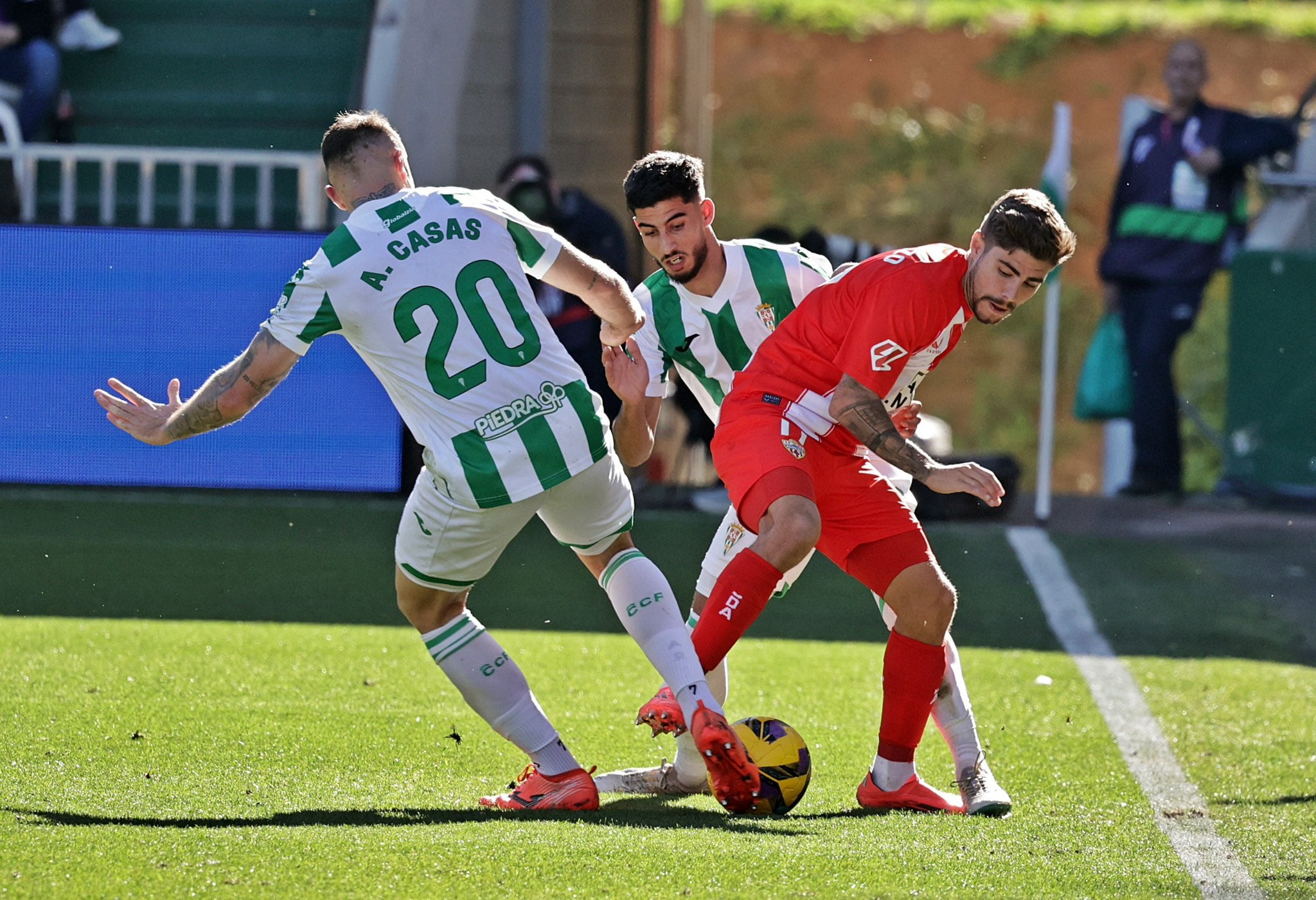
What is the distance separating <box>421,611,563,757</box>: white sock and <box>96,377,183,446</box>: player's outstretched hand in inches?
33.5

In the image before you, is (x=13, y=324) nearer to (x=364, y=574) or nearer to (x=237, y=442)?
(x=237, y=442)

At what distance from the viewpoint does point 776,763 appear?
15.4 ft

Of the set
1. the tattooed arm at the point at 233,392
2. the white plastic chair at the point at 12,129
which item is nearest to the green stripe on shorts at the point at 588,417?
the tattooed arm at the point at 233,392

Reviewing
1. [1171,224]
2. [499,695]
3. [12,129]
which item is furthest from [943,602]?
[12,129]

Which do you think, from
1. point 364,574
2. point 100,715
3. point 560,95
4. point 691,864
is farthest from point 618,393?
point 560,95

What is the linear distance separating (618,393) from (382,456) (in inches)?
113

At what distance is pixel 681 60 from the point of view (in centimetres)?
1544

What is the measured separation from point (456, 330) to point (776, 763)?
1390 millimetres

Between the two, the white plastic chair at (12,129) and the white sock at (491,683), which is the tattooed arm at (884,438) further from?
the white plastic chair at (12,129)

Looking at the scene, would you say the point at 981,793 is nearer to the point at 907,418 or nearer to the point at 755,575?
the point at 755,575

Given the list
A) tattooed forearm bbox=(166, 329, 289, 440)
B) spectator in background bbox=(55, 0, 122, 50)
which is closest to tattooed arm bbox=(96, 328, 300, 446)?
tattooed forearm bbox=(166, 329, 289, 440)

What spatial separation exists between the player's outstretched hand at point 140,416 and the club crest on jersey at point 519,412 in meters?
0.76

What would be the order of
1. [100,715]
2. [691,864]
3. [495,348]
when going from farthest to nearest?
→ [100,715] < [495,348] < [691,864]

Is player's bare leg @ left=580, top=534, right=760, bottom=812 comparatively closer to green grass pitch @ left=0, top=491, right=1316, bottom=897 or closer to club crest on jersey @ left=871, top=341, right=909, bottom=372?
green grass pitch @ left=0, top=491, right=1316, bottom=897
